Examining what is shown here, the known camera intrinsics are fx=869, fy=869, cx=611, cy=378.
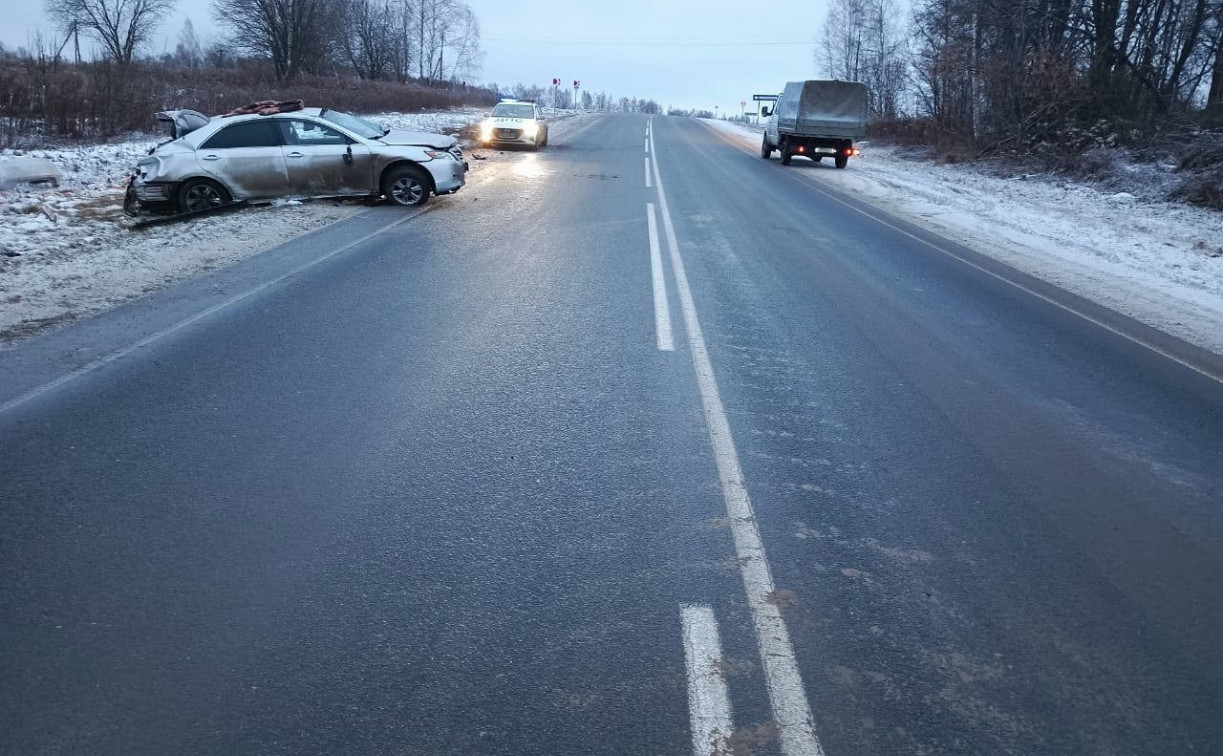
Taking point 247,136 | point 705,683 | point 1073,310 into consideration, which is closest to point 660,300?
point 1073,310

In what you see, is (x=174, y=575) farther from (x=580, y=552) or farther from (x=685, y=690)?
(x=685, y=690)

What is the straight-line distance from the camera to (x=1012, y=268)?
39.1 feet

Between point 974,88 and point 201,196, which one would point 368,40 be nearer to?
point 974,88

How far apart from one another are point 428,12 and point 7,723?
9336 centimetres

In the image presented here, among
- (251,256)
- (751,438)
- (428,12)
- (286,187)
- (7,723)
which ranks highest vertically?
(428,12)

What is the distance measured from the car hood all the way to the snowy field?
1.35 m

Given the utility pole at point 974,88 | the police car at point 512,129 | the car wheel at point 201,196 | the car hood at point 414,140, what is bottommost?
the car wheel at point 201,196

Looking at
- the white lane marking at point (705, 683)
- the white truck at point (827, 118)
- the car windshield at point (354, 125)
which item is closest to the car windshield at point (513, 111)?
the white truck at point (827, 118)

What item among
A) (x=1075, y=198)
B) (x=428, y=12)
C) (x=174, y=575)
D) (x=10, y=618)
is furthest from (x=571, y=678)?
(x=428, y=12)

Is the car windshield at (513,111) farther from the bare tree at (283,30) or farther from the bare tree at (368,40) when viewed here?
the bare tree at (368,40)

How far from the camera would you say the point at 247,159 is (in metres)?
14.0

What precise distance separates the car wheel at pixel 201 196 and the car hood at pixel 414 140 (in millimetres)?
2813

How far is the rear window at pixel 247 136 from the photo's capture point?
13.8 meters

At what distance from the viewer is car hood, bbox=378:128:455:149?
50.3ft
